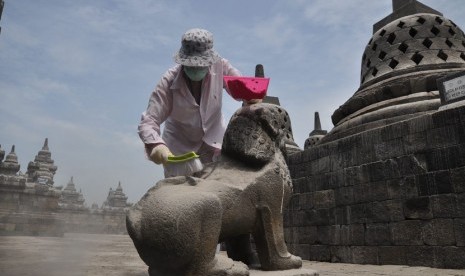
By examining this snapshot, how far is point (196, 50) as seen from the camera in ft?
8.36

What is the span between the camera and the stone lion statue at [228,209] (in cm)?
195

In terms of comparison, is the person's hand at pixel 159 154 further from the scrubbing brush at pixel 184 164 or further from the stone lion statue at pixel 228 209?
the stone lion statue at pixel 228 209

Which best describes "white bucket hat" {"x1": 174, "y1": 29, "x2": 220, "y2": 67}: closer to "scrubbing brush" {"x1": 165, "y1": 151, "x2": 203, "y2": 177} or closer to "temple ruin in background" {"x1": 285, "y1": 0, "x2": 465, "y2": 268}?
"scrubbing brush" {"x1": 165, "y1": 151, "x2": 203, "y2": 177}

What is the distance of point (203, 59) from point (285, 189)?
119cm

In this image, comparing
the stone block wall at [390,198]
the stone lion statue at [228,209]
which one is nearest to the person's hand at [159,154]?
the stone lion statue at [228,209]

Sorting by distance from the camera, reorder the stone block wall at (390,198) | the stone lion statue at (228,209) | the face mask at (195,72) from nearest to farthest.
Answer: the stone lion statue at (228,209)
the face mask at (195,72)
the stone block wall at (390,198)

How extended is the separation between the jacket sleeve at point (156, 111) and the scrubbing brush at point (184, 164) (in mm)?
203

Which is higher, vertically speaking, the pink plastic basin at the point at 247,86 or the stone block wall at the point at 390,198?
the pink plastic basin at the point at 247,86

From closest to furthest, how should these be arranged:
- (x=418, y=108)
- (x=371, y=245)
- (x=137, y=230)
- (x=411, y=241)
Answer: (x=137, y=230)
(x=411, y=241)
(x=371, y=245)
(x=418, y=108)

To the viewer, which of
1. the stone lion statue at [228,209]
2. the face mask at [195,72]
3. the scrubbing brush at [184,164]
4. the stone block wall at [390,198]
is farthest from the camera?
the stone block wall at [390,198]

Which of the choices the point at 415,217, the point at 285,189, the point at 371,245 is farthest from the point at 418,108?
the point at 285,189

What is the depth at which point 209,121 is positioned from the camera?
2705 millimetres

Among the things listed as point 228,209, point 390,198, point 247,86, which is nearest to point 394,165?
point 390,198

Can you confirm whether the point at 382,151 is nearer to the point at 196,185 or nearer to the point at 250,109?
the point at 250,109
